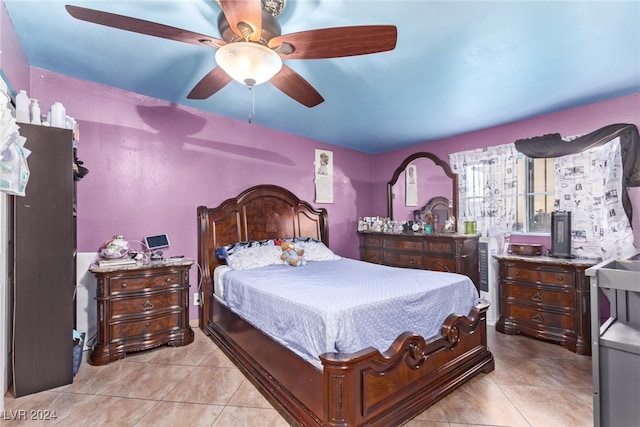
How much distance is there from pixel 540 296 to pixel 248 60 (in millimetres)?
3439

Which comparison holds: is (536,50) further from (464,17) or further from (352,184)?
(352,184)

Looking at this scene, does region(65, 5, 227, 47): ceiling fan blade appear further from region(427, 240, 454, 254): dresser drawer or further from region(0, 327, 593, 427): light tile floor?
region(427, 240, 454, 254): dresser drawer

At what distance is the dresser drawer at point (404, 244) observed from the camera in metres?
3.97

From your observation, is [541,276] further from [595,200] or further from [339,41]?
[339,41]

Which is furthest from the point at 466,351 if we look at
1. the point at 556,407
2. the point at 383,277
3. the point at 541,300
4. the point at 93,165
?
the point at 93,165

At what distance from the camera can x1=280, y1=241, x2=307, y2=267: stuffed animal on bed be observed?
3174mm

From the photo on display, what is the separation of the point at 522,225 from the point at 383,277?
86.6 inches

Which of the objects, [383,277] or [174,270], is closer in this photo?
[383,277]

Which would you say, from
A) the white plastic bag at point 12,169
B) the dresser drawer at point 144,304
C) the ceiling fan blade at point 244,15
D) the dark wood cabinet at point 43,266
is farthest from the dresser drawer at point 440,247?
the white plastic bag at point 12,169

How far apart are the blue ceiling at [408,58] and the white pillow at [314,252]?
1.54 meters

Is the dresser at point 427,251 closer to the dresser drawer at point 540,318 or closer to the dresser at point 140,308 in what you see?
the dresser drawer at point 540,318

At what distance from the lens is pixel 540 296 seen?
306 cm

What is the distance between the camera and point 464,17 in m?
1.78

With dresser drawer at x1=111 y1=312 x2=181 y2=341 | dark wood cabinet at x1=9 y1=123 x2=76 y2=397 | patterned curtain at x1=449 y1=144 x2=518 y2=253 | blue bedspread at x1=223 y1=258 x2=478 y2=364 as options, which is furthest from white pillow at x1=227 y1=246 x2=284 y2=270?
patterned curtain at x1=449 y1=144 x2=518 y2=253
